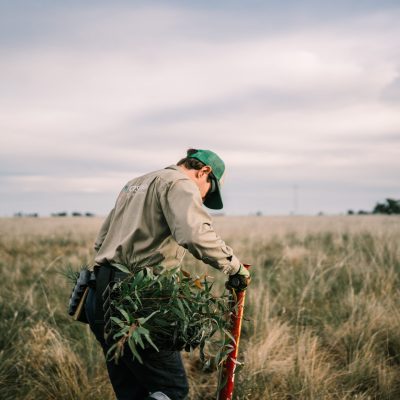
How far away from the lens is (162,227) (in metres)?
2.55

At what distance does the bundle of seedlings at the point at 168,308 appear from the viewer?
2.33m

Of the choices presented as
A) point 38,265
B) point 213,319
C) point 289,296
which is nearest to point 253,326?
point 289,296

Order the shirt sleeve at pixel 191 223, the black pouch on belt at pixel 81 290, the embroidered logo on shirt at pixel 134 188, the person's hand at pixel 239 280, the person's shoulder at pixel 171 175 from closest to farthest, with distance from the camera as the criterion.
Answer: the shirt sleeve at pixel 191 223
the person's shoulder at pixel 171 175
the embroidered logo on shirt at pixel 134 188
the person's hand at pixel 239 280
the black pouch on belt at pixel 81 290

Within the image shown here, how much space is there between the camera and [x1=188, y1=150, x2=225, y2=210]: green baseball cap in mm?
2854

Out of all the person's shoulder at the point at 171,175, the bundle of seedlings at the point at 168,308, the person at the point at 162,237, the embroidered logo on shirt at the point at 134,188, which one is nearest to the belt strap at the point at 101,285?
the person at the point at 162,237

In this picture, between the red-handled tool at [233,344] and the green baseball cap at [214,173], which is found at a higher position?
the green baseball cap at [214,173]

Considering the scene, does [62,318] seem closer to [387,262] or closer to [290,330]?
[290,330]

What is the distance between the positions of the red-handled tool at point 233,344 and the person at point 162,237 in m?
0.13

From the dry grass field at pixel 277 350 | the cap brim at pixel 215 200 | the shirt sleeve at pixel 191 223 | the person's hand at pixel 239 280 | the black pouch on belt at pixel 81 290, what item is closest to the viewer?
the shirt sleeve at pixel 191 223

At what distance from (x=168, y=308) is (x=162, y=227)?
44 cm

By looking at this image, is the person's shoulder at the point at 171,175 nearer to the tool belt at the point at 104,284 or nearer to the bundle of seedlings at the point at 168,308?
the bundle of seedlings at the point at 168,308

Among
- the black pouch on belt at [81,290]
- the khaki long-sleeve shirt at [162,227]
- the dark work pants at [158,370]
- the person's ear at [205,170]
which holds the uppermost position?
the person's ear at [205,170]

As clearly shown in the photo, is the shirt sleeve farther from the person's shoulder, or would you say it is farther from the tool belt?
the tool belt

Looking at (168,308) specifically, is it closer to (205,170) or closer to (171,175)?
(171,175)
